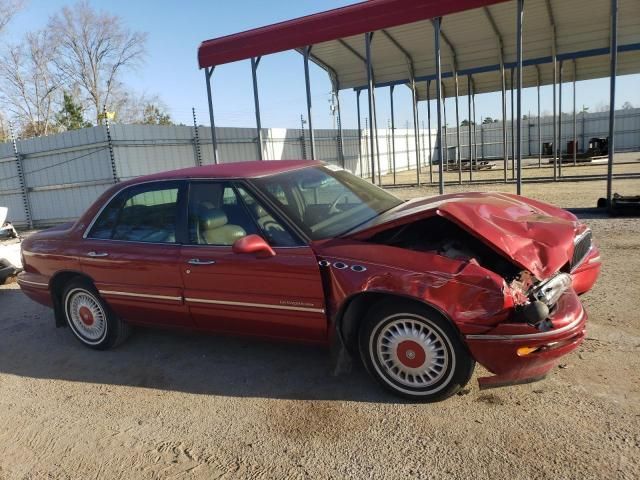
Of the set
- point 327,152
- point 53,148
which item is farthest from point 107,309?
point 327,152

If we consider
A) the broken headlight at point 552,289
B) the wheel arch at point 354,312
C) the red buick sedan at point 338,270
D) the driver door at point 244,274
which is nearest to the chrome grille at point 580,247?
the red buick sedan at point 338,270

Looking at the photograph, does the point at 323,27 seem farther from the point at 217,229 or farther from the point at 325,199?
the point at 217,229

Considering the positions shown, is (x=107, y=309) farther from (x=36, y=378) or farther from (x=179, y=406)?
(x=179, y=406)

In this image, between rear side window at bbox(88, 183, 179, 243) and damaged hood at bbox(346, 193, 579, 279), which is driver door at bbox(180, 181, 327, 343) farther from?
damaged hood at bbox(346, 193, 579, 279)

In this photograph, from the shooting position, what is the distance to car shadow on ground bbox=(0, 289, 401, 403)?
3.59m

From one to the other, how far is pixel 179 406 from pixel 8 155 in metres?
13.2

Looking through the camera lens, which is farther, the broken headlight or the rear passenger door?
the rear passenger door

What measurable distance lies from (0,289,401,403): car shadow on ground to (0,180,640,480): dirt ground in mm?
17

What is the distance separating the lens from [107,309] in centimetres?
453

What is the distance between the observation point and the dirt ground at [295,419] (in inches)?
105

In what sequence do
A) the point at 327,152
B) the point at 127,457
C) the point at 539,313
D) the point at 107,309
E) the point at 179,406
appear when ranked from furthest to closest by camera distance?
the point at 327,152, the point at 107,309, the point at 179,406, the point at 127,457, the point at 539,313

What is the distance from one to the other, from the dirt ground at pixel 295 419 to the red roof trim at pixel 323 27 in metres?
6.86

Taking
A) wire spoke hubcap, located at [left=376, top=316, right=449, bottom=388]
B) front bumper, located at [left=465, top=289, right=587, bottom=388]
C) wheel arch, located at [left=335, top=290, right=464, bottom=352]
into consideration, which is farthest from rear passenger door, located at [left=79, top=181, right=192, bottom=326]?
front bumper, located at [left=465, top=289, right=587, bottom=388]

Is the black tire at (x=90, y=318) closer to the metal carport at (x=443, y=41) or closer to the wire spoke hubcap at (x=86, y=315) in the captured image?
the wire spoke hubcap at (x=86, y=315)
